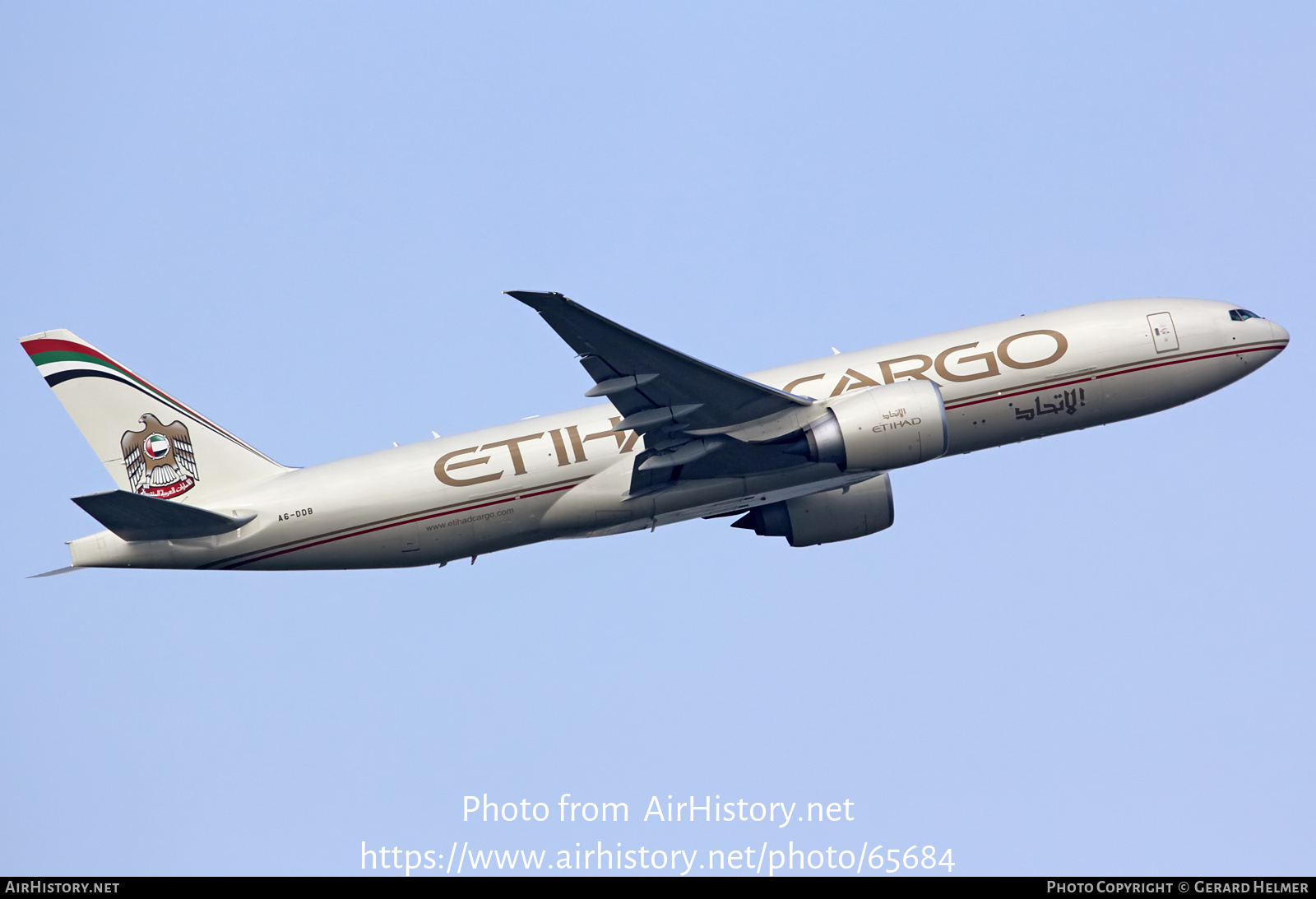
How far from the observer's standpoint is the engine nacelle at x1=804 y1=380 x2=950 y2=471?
32625 millimetres

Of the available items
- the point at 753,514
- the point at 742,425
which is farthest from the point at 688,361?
the point at 753,514

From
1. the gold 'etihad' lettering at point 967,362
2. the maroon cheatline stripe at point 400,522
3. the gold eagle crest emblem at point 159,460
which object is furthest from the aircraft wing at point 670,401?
the gold eagle crest emblem at point 159,460

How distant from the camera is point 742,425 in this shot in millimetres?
33656

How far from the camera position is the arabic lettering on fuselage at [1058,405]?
115 feet

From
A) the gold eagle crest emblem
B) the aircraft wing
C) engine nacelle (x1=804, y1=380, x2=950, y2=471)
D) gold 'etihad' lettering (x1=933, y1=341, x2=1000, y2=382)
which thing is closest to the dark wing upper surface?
the aircraft wing

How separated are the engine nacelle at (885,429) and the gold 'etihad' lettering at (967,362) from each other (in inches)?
78.6

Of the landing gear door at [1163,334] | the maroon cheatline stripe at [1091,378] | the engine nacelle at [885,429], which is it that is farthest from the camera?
the landing gear door at [1163,334]

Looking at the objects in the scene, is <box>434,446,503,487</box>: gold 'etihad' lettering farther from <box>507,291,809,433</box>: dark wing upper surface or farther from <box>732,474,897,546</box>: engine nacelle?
<box>732,474,897,546</box>: engine nacelle

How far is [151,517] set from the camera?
33.3 m

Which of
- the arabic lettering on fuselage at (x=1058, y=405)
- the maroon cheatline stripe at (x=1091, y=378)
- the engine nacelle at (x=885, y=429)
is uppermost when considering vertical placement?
the maroon cheatline stripe at (x=1091, y=378)

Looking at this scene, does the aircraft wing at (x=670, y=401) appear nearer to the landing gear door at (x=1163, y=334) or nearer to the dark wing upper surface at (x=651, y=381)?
the dark wing upper surface at (x=651, y=381)

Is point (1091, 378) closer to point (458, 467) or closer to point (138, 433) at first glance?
point (458, 467)
